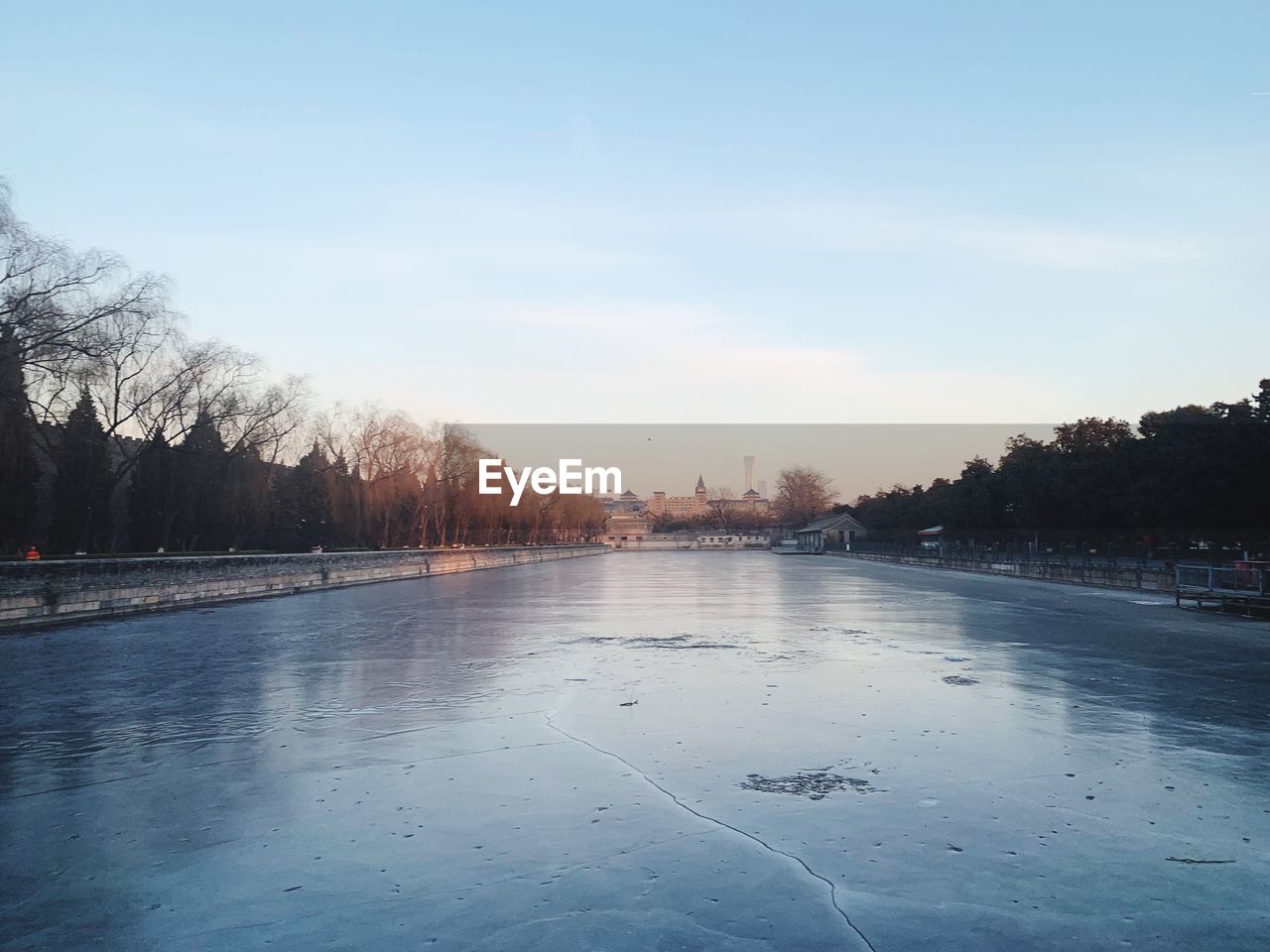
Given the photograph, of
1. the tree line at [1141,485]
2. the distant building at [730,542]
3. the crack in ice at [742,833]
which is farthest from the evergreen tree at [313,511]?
the distant building at [730,542]

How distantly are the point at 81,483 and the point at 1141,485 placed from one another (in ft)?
171

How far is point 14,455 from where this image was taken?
3341 centimetres

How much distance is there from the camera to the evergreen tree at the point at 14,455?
97.5ft

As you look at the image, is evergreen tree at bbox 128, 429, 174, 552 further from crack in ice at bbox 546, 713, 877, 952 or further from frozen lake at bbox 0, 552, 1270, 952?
crack in ice at bbox 546, 713, 877, 952

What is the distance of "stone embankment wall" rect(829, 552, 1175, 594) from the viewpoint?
3528cm

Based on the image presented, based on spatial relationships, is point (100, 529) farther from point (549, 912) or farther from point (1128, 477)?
point (1128, 477)

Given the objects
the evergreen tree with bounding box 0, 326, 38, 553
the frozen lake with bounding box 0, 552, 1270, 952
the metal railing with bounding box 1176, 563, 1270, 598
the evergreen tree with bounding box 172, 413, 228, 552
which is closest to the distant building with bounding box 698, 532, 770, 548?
the evergreen tree with bounding box 172, 413, 228, 552

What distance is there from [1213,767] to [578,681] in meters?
7.53

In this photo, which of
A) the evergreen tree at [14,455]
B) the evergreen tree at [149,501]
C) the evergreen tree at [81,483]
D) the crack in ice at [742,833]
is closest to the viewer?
the crack in ice at [742,833]

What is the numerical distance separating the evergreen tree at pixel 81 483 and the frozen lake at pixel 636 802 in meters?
33.3

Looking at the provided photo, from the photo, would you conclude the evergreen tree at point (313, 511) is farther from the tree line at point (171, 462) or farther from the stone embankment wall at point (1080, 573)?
the stone embankment wall at point (1080, 573)

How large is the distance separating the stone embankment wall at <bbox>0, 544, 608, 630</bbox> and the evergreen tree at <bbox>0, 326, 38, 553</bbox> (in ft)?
25.9

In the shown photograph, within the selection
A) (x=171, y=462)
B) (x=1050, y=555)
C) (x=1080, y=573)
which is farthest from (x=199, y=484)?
(x=1050, y=555)

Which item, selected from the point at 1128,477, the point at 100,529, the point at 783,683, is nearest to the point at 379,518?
the point at 100,529
